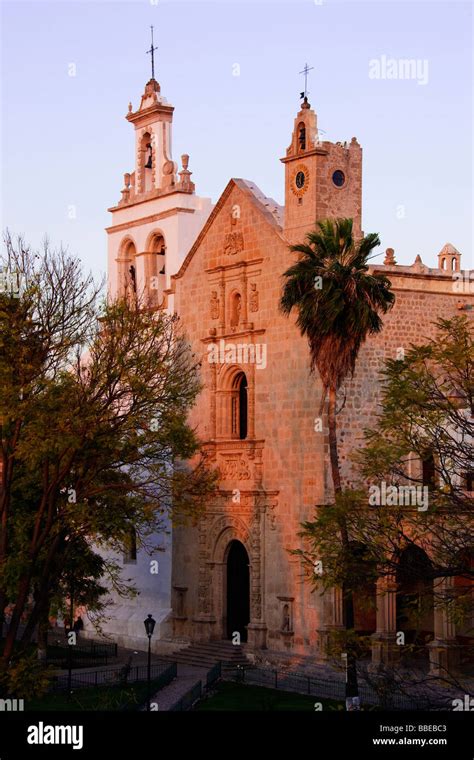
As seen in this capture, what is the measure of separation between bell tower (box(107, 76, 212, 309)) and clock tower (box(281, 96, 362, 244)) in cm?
763

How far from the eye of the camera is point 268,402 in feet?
144

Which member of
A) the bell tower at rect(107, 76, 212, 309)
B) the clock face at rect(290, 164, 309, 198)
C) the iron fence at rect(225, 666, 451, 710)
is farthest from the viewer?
the bell tower at rect(107, 76, 212, 309)

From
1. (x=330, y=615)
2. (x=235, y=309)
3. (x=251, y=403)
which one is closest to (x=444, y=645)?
(x=330, y=615)

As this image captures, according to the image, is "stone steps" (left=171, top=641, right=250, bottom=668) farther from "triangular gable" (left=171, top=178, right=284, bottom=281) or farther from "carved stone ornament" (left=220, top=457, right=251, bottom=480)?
"triangular gable" (left=171, top=178, right=284, bottom=281)

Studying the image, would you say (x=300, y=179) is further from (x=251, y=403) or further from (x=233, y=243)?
(x=251, y=403)

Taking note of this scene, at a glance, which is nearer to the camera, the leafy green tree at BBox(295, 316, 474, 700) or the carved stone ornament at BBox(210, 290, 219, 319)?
the leafy green tree at BBox(295, 316, 474, 700)

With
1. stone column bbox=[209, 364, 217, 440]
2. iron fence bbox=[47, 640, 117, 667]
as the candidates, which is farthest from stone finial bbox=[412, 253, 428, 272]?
iron fence bbox=[47, 640, 117, 667]

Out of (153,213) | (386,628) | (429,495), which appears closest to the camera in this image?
(429,495)

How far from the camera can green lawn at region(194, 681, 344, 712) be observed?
36.2 meters

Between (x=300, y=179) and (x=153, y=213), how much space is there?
1022 centimetres

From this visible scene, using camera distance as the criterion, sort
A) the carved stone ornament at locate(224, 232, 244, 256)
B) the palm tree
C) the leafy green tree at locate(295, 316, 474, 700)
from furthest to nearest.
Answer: the carved stone ornament at locate(224, 232, 244, 256), the palm tree, the leafy green tree at locate(295, 316, 474, 700)

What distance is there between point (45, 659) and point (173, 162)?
17401 millimetres

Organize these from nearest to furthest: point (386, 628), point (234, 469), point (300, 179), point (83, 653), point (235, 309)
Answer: point (386, 628)
point (300, 179)
point (234, 469)
point (235, 309)
point (83, 653)

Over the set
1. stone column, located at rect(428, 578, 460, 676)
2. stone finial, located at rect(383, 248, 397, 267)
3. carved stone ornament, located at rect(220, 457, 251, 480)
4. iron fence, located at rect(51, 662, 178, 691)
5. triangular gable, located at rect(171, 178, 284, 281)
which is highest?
triangular gable, located at rect(171, 178, 284, 281)
